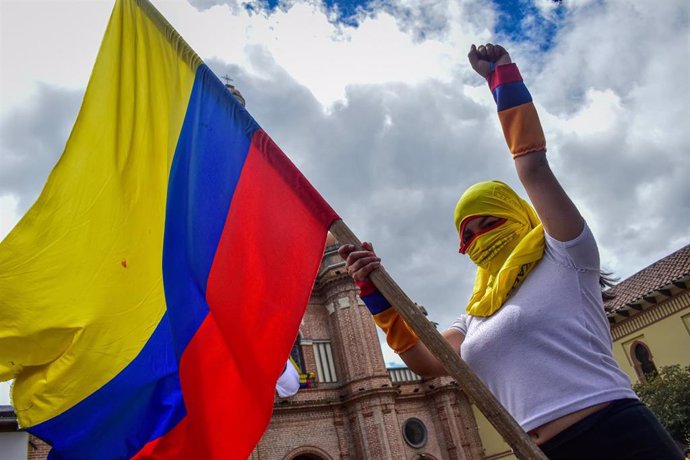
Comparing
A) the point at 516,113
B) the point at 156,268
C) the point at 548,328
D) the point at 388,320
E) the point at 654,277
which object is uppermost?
the point at 654,277

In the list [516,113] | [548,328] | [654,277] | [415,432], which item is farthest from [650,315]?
[516,113]

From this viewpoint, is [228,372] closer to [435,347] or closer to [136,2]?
[435,347]

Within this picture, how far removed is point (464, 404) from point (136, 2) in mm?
21337

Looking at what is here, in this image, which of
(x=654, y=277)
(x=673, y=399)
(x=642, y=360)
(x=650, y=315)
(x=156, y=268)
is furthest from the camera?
(x=654, y=277)

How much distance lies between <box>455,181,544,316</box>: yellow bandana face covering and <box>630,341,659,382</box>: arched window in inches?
748

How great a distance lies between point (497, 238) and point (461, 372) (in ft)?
2.20

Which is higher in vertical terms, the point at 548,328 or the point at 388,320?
the point at 388,320

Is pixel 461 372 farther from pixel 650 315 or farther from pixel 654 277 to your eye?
pixel 654 277

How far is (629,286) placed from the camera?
21.1 metres

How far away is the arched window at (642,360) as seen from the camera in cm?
1872

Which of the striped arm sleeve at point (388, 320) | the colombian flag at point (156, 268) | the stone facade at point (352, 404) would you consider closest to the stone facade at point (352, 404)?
the stone facade at point (352, 404)

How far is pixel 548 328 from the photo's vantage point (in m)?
1.93

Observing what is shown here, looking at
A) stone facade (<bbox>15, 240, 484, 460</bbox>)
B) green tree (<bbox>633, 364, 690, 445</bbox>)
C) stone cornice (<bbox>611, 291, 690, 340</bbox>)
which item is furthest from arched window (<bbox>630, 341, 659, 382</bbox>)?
stone facade (<bbox>15, 240, 484, 460</bbox>)

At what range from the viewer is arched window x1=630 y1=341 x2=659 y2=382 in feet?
61.4
